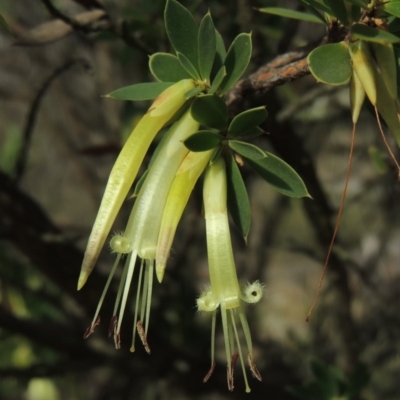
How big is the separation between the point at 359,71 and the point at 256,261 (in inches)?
55.4

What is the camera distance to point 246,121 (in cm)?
58

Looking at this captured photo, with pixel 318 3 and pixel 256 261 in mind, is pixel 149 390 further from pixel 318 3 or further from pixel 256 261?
pixel 318 3

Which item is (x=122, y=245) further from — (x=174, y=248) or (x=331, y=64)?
(x=174, y=248)

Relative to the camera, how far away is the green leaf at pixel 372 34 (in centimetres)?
50

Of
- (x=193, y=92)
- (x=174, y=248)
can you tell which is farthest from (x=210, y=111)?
(x=174, y=248)

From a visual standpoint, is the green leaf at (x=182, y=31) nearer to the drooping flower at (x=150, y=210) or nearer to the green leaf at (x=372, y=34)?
the drooping flower at (x=150, y=210)

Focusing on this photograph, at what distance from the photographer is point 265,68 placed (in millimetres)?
630

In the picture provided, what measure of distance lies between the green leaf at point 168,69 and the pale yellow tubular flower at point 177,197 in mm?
84

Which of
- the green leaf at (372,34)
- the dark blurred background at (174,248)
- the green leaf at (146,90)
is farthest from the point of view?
Result: the dark blurred background at (174,248)

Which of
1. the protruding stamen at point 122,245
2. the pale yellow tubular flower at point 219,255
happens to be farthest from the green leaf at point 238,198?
the protruding stamen at point 122,245

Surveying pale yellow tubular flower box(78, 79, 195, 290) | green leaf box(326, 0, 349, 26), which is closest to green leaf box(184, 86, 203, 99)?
pale yellow tubular flower box(78, 79, 195, 290)

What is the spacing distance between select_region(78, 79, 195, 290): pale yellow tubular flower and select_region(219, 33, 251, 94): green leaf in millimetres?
36

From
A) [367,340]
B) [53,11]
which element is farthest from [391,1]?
[367,340]

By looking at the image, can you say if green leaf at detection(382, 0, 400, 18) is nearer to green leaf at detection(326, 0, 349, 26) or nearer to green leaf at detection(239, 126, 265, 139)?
green leaf at detection(326, 0, 349, 26)
